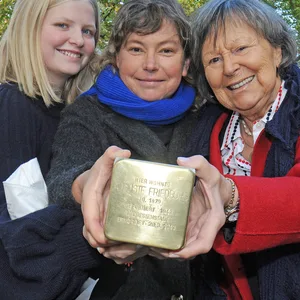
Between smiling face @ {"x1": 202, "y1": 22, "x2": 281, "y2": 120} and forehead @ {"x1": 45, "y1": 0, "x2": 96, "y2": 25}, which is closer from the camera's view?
smiling face @ {"x1": 202, "y1": 22, "x2": 281, "y2": 120}

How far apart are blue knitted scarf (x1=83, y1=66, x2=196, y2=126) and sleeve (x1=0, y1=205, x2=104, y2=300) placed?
Result: 64 centimetres

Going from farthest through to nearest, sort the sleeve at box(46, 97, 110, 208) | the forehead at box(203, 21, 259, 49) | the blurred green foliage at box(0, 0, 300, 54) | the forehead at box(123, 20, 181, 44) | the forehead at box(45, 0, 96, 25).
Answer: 1. the blurred green foliage at box(0, 0, 300, 54)
2. the forehead at box(45, 0, 96, 25)
3. the forehead at box(123, 20, 181, 44)
4. the forehead at box(203, 21, 259, 49)
5. the sleeve at box(46, 97, 110, 208)

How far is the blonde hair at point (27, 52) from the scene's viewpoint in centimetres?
226

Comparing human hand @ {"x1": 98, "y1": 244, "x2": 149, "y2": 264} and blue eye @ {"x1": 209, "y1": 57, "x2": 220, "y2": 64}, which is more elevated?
blue eye @ {"x1": 209, "y1": 57, "x2": 220, "y2": 64}

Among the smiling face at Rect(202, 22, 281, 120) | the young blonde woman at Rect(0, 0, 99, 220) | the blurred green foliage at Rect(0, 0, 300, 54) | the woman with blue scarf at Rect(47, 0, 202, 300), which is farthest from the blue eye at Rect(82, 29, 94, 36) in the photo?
the blurred green foliage at Rect(0, 0, 300, 54)

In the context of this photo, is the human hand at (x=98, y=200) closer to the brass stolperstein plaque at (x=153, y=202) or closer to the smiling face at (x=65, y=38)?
the brass stolperstein plaque at (x=153, y=202)

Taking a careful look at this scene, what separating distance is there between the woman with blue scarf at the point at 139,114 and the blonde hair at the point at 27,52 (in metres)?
0.29

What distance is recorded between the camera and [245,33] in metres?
1.86

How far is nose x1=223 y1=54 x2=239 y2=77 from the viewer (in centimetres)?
190

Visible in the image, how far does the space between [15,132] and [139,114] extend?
23.2 inches

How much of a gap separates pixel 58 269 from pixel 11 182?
0.46 metres

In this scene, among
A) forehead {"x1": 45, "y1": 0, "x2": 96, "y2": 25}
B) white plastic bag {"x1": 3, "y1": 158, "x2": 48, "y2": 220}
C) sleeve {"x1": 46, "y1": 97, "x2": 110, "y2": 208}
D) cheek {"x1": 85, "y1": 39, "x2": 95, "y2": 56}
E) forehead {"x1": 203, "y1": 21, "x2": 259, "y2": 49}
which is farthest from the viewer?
cheek {"x1": 85, "y1": 39, "x2": 95, "y2": 56}

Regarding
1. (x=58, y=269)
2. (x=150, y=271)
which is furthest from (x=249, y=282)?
(x=58, y=269)

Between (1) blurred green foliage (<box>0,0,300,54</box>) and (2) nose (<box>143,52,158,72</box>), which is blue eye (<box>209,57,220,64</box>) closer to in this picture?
(2) nose (<box>143,52,158,72</box>)
